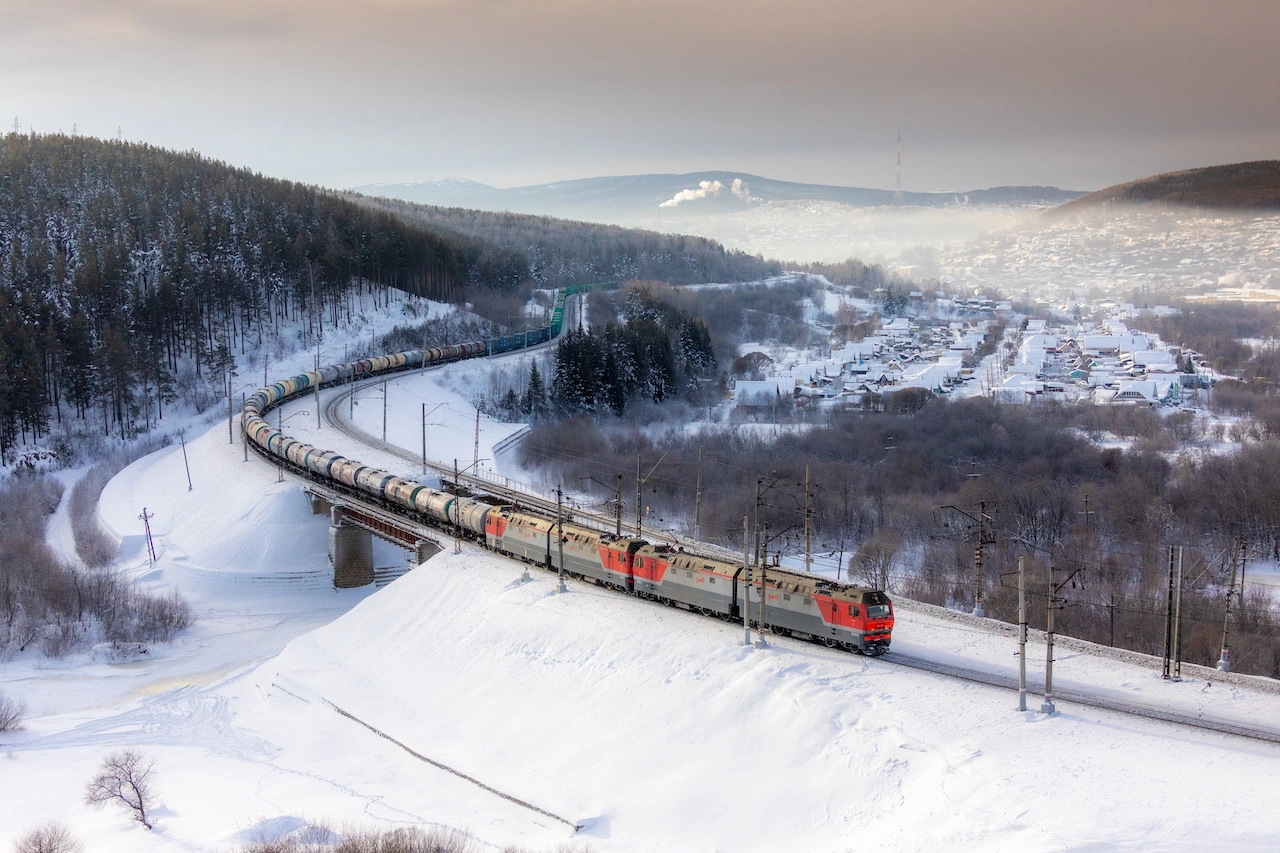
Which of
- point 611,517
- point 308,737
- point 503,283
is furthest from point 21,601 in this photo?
point 503,283

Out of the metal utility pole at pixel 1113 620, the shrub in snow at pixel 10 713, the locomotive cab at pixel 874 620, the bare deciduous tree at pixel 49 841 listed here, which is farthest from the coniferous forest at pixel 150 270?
the metal utility pole at pixel 1113 620

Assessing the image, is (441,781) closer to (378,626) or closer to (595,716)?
(595,716)

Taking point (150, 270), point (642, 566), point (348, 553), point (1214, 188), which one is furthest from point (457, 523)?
point (1214, 188)

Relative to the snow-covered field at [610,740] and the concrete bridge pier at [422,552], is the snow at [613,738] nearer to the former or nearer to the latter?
the snow-covered field at [610,740]

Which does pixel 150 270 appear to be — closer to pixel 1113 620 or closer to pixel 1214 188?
pixel 1113 620

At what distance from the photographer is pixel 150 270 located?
367 feet

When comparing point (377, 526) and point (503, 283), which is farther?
point (503, 283)

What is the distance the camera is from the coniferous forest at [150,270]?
9638cm

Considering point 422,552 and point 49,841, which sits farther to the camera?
point 422,552

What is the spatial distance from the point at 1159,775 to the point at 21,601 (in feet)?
180

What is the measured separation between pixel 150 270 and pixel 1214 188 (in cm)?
13857

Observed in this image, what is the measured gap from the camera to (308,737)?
39.0 metres

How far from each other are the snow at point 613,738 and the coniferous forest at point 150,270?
181 feet

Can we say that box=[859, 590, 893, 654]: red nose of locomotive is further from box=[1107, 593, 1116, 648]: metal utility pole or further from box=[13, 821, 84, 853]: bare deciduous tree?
box=[13, 821, 84, 853]: bare deciduous tree
